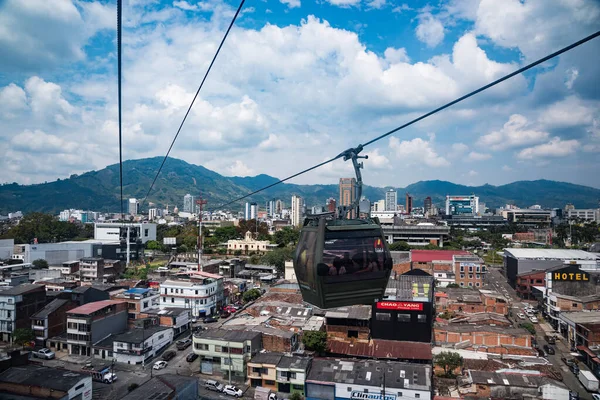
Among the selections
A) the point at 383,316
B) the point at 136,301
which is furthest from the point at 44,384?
the point at 383,316

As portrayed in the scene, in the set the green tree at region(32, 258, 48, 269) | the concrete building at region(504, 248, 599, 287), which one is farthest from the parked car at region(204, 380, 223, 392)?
the green tree at region(32, 258, 48, 269)

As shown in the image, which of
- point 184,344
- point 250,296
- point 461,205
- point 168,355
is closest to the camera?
point 168,355

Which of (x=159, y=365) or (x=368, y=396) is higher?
(x=368, y=396)

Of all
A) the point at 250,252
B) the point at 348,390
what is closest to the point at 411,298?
the point at 348,390

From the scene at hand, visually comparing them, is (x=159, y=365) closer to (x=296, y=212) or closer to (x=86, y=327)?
(x=86, y=327)

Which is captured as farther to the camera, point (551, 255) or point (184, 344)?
point (551, 255)

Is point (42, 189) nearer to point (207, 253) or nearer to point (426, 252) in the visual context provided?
point (207, 253)
